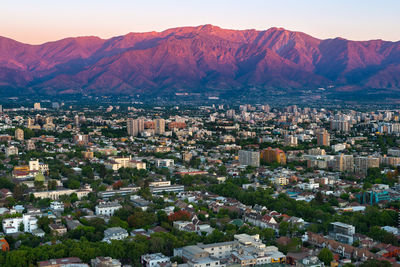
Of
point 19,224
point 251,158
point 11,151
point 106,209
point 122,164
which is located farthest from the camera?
point 11,151

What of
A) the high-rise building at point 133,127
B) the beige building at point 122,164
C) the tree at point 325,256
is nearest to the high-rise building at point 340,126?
the high-rise building at point 133,127

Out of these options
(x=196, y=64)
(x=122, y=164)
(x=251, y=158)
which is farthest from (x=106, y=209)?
(x=196, y=64)

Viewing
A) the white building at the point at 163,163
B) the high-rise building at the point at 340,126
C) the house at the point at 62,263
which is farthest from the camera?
the high-rise building at the point at 340,126

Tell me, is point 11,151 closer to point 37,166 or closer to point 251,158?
point 37,166

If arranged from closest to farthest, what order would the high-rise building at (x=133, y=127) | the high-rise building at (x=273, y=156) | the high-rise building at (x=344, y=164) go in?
1. the high-rise building at (x=344, y=164)
2. the high-rise building at (x=273, y=156)
3. the high-rise building at (x=133, y=127)

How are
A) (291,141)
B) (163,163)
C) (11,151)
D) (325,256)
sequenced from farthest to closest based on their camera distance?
(291,141)
(11,151)
(163,163)
(325,256)

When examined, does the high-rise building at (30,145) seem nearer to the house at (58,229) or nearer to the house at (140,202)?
the house at (140,202)
